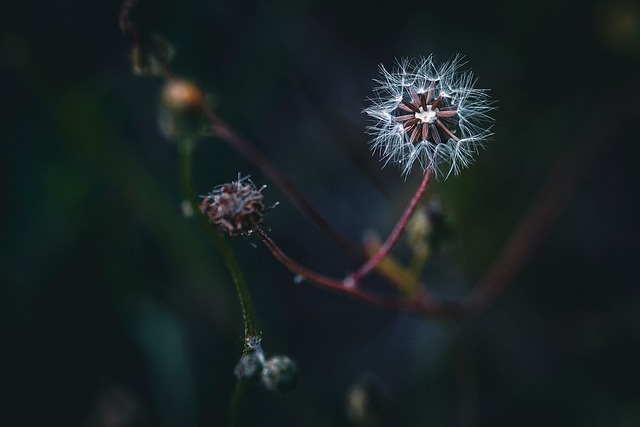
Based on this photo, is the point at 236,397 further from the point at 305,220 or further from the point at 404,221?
the point at 305,220

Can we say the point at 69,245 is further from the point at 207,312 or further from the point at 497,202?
the point at 497,202

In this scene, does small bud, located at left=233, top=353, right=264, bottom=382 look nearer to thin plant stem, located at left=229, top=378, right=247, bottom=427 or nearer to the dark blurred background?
thin plant stem, located at left=229, top=378, right=247, bottom=427

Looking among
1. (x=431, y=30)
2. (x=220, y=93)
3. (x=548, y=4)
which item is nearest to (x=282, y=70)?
(x=220, y=93)

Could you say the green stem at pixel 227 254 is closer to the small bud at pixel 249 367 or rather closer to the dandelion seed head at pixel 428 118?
the small bud at pixel 249 367

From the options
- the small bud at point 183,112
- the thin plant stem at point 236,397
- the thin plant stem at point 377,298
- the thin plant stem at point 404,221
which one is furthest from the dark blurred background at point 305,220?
the small bud at point 183,112

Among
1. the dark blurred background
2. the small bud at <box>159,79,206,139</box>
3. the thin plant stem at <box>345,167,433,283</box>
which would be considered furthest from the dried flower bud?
the dark blurred background
